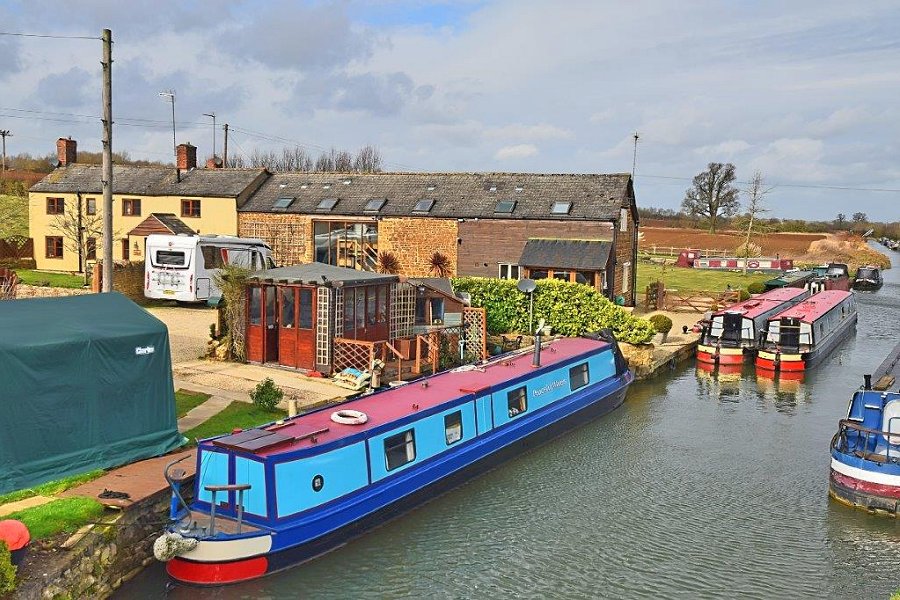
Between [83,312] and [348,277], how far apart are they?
25.7 feet

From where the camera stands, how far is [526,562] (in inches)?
498

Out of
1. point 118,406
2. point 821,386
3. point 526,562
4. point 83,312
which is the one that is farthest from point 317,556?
point 821,386

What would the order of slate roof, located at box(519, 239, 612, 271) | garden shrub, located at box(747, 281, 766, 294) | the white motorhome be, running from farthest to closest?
garden shrub, located at box(747, 281, 766, 294), slate roof, located at box(519, 239, 612, 271), the white motorhome

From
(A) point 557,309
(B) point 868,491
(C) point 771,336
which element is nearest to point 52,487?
(B) point 868,491

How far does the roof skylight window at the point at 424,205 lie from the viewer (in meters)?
35.8

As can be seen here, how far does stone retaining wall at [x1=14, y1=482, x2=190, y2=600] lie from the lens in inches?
372

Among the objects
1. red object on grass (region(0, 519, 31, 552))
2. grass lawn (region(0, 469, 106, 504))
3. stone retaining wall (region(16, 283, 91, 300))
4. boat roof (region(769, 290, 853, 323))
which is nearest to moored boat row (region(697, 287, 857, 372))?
boat roof (region(769, 290, 853, 323))

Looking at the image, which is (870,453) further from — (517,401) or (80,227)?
(80,227)

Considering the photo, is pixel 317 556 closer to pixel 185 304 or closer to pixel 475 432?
pixel 475 432

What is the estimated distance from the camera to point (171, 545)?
34.7ft

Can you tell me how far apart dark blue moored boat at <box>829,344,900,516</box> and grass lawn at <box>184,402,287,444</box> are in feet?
36.0

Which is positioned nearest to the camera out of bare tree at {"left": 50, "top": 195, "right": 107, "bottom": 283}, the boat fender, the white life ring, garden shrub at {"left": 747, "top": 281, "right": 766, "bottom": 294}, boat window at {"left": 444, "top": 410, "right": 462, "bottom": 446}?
the boat fender

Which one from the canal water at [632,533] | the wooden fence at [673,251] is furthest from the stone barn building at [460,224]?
the wooden fence at [673,251]

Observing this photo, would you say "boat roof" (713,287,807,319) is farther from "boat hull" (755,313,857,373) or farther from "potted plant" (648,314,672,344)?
"boat hull" (755,313,857,373)
